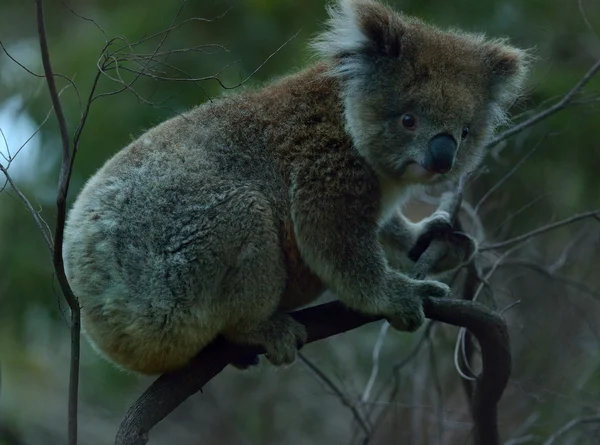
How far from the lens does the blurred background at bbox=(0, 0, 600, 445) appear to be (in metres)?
4.29

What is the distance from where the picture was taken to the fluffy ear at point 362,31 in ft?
10.6

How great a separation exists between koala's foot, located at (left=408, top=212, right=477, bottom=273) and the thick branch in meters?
0.30

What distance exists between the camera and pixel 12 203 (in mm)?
4867

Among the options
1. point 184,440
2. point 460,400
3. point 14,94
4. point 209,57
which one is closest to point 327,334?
point 209,57

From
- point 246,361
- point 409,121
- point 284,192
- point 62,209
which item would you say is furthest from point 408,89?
point 62,209

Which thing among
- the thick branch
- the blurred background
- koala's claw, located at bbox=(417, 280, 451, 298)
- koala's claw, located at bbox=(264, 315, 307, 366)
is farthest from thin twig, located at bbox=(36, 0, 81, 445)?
the blurred background

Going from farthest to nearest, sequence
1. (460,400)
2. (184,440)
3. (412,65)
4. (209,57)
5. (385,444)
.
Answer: (184,440) < (460,400) < (385,444) < (209,57) < (412,65)

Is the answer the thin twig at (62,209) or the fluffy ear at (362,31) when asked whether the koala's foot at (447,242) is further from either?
the thin twig at (62,209)

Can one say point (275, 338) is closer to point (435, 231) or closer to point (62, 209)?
point (435, 231)

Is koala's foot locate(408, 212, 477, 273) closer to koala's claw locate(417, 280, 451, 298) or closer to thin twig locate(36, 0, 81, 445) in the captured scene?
koala's claw locate(417, 280, 451, 298)

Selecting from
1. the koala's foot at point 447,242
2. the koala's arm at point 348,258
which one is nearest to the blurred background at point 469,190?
the koala's foot at point 447,242

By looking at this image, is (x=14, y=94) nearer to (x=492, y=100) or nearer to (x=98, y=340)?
(x=98, y=340)

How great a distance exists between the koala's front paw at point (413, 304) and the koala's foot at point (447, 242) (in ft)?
1.62

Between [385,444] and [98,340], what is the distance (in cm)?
329
